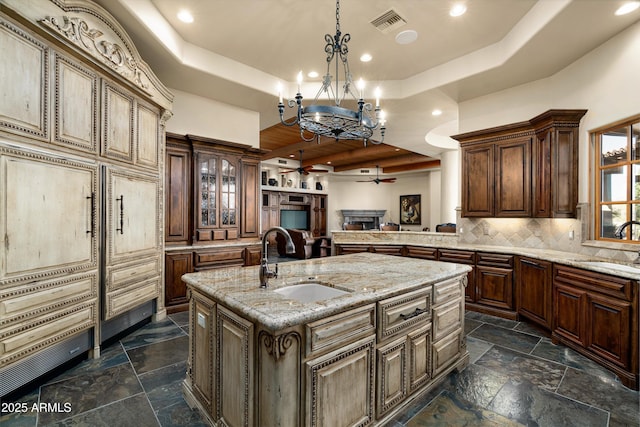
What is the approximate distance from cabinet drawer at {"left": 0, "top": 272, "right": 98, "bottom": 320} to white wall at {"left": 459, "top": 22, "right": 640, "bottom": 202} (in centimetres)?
534

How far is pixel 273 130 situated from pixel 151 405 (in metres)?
6.14

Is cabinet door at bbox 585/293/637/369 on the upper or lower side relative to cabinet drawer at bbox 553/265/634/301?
lower

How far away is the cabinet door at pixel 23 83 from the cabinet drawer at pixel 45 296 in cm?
113

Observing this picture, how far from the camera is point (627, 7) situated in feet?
8.53

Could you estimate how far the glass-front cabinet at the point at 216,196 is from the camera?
4367 millimetres

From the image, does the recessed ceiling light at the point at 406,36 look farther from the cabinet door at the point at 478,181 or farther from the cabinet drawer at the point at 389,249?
the cabinet drawer at the point at 389,249

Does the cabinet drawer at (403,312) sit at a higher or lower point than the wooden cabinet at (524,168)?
lower

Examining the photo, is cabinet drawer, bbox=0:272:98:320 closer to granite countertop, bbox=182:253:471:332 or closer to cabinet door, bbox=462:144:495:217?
granite countertop, bbox=182:253:471:332

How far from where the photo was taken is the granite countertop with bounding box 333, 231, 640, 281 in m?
2.57

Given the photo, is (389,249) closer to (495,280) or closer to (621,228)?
(495,280)

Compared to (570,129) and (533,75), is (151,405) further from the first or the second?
(533,75)

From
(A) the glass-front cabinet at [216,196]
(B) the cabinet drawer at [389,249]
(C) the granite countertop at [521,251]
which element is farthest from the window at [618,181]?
(A) the glass-front cabinet at [216,196]

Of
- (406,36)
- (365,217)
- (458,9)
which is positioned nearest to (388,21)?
(406,36)

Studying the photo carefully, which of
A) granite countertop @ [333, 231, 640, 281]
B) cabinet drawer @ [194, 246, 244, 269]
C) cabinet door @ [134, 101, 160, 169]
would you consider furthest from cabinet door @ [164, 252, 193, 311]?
granite countertop @ [333, 231, 640, 281]
